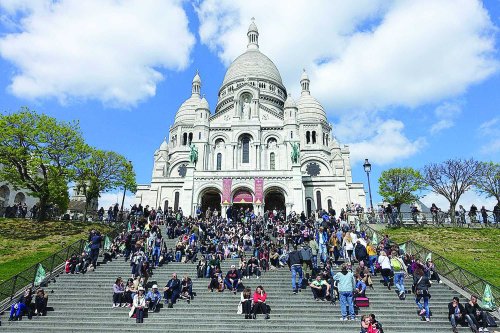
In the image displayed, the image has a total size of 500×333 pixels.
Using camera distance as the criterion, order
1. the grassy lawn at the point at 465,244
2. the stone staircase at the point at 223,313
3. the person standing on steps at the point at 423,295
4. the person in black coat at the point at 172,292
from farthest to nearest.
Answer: the grassy lawn at the point at 465,244 → the person in black coat at the point at 172,292 → the person standing on steps at the point at 423,295 → the stone staircase at the point at 223,313

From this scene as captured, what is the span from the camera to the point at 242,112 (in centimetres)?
4900

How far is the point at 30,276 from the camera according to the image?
1544cm

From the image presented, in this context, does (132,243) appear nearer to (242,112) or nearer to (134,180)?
(134,180)

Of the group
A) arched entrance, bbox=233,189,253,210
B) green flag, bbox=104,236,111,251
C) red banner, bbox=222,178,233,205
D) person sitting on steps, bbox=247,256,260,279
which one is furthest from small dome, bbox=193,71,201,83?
person sitting on steps, bbox=247,256,260,279

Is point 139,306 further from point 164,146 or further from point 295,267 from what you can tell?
point 164,146

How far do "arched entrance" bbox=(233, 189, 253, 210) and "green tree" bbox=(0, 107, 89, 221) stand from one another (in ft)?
51.1

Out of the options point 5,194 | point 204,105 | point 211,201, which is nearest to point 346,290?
point 211,201

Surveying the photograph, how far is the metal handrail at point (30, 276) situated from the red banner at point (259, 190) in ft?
67.9

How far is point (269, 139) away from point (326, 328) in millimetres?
35926

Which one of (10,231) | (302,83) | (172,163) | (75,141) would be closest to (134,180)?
(75,141)

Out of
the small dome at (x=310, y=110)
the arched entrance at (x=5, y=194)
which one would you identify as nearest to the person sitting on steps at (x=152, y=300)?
the arched entrance at (x=5, y=194)

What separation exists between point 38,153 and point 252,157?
22.6 m

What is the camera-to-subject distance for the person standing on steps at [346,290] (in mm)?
11875

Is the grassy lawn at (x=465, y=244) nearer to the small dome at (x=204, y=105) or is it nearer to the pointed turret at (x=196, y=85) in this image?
the small dome at (x=204, y=105)
